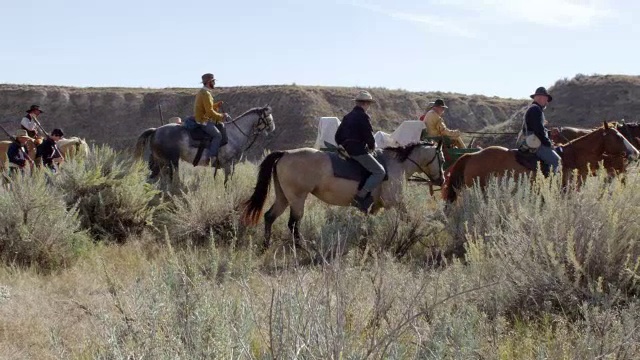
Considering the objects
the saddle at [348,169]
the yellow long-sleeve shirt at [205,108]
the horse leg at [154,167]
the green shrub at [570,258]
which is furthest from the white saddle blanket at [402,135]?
the green shrub at [570,258]

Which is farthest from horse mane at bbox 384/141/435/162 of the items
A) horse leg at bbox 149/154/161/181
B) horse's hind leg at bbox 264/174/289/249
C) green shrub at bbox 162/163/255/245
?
horse leg at bbox 149/154/161/181

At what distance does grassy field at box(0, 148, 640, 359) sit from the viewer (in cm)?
305

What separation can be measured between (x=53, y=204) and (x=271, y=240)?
308 cm

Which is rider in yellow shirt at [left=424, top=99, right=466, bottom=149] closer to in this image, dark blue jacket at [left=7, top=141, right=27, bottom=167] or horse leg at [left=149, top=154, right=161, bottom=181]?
horse leg at [left=149, top=154, right=161, bottom=181]

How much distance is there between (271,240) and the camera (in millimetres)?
9680

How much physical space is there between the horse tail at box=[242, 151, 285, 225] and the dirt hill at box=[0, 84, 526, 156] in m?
37.8

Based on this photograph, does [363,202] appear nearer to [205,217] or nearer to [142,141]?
[205,217]

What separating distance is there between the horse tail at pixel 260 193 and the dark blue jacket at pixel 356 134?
1010 millimetres

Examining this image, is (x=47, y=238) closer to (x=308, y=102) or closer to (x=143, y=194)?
(x=143, y=194)

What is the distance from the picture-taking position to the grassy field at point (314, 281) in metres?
3.05

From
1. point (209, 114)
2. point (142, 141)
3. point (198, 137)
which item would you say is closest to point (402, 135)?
point (209, 114)

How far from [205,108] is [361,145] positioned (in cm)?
506

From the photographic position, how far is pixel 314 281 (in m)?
3.33

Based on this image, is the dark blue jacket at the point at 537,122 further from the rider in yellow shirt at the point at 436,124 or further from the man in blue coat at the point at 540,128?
the rider in yellow shirt at the point at 436,124
